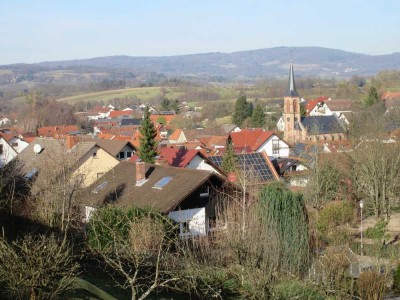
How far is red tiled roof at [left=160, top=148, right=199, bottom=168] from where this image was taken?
31766mm

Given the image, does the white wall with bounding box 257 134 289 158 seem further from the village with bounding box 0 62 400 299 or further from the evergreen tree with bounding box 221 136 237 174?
the evergreen tree with bounding box 221 136 237 174

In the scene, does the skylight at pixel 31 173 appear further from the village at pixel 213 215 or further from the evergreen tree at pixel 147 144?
the evergreen tree at pixel 147 144

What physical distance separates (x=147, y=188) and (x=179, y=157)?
9.85m

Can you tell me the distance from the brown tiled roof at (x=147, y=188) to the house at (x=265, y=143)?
25627mm

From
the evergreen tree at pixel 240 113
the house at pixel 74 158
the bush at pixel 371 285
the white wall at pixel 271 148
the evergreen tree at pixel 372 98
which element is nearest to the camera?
the bush at pixel 371 285

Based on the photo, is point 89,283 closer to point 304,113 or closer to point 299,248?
point 299,248

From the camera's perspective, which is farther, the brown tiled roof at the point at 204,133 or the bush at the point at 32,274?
the brown tiled roof at the point at 204,133

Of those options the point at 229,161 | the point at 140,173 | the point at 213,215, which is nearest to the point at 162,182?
the point at 140,173

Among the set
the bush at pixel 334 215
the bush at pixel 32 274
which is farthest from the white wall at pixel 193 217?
the bush at pixel 32 274

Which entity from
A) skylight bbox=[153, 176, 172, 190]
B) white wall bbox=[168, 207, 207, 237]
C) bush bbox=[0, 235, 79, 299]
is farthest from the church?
bush bbox=[0, 235, 79, 299]

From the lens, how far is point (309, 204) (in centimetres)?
2948

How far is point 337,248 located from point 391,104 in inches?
2631

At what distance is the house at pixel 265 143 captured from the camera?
50531 millimetres

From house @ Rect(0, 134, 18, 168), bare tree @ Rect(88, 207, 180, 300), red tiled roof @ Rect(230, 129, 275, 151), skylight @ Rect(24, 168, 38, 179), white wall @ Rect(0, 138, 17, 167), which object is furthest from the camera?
red tiled roof @ Rect(230, 129, 275, 151)
